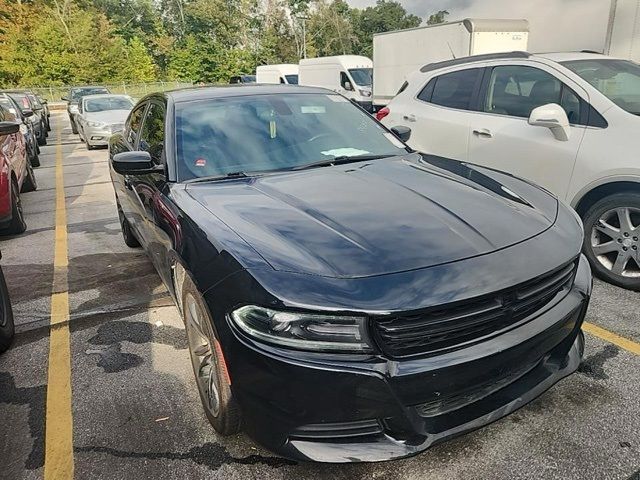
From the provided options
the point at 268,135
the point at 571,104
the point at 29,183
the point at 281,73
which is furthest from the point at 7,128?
the point at 281,73

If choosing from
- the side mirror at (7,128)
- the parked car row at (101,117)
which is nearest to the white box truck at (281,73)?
the parked car row at (101,117)

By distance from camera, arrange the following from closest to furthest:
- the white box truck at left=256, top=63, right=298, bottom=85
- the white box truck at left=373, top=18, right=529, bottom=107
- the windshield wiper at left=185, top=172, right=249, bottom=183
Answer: the windshield wiper at left=185, top=172, right=249, bottom=183, the white box truck at left=373, top=18, right=529, bottom=107, the white box truck at left=256, top=63, right=298, bottom=85

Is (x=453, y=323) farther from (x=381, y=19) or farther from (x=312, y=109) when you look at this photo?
(x=381, y=19)

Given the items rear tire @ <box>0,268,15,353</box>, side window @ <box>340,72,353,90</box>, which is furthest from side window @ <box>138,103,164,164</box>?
side window @ <box>340,72,353,90</box>

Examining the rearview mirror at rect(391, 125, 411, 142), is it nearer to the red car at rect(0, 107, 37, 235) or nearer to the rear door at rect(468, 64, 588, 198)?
the rear door at rect(468, 64, 588, 198)

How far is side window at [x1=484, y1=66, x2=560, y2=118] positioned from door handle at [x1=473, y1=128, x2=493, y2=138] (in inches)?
8.1

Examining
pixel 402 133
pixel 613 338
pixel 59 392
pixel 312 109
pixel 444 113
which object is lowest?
pixel 613 338

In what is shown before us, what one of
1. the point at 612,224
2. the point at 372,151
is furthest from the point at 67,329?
the point at 612,224

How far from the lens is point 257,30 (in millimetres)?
61750

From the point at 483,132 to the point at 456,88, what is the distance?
72cm

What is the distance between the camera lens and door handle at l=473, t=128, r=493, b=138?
468 centimetres

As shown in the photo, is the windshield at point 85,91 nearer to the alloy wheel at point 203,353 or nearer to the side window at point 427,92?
the side window at point 427,92

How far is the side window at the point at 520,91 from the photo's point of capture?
4.31 m

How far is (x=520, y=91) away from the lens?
460 centimetres
